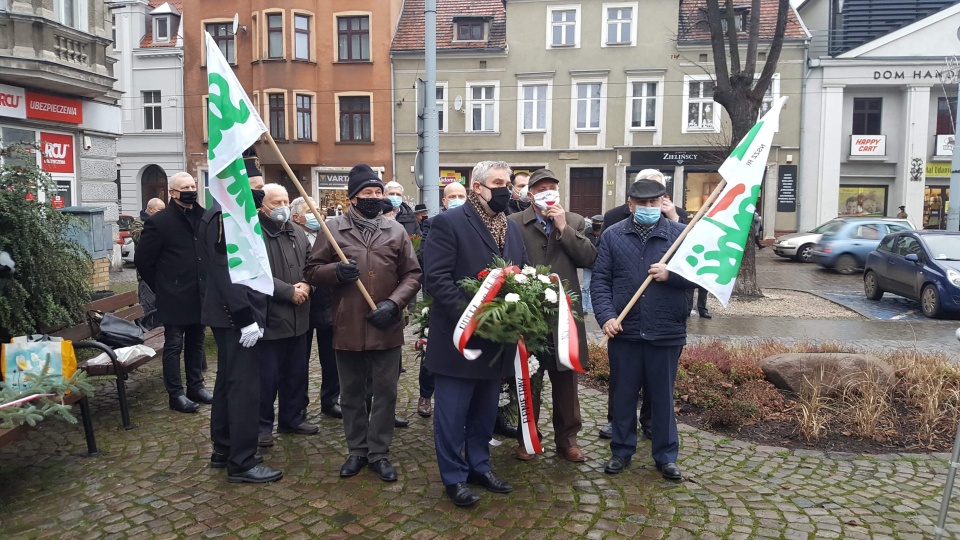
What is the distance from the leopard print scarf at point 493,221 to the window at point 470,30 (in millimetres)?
28714

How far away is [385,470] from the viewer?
4.84 metres

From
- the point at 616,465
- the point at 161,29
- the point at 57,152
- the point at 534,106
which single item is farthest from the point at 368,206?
the point at 161,29

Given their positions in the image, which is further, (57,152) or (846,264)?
(846,264)

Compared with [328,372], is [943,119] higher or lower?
higher

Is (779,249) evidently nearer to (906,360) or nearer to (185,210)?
(906,360)

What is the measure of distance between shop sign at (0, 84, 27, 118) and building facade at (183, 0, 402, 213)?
1691 cm

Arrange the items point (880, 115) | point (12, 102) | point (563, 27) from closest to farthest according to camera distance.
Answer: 1. point (12, 102)
2. point (880, 115)
3. point (563, 27)

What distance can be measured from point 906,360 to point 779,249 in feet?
57.2

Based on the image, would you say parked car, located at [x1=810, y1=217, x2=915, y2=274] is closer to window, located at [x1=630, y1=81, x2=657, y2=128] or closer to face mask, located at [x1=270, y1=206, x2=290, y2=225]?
window, located at [x1=630, y1=81, x2=657, y2=128]

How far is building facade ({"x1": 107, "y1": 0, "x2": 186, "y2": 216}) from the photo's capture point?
32.6 metres

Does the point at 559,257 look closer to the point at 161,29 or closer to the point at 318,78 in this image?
the point at 318,78

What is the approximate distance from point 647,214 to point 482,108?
27316 mm

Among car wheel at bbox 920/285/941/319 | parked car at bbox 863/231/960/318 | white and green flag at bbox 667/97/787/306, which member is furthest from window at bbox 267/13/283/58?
white and green flag at bbox 667/97/787/306

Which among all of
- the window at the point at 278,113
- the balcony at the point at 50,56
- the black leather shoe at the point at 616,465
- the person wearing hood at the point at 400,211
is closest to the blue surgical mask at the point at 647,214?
the black leather shoe at the point at 616,465
